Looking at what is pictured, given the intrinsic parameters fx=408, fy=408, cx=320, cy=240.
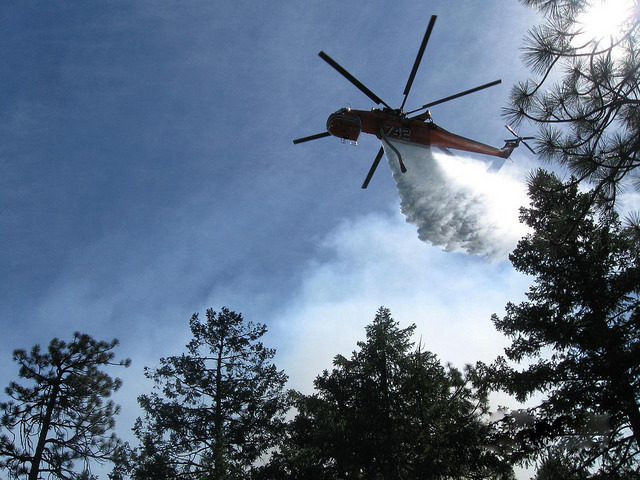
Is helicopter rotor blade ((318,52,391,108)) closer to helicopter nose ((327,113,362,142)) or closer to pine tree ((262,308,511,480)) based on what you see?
helicopter nose ((327,113,362,142))

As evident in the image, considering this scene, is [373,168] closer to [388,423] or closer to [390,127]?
[390,127]

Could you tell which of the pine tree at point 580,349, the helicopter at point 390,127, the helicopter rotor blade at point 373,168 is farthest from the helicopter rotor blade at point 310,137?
the pine tree at point 580,349

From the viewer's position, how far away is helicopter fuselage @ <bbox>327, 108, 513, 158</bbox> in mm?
13406

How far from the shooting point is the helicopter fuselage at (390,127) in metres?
13.4

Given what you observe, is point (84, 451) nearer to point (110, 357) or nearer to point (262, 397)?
point (110, 357)

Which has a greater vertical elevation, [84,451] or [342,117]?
[342,117]

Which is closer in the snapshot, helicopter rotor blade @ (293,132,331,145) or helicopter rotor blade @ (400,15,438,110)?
helicopter rotor blade @ (400,15,438,110)

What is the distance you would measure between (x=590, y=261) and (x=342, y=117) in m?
8.40

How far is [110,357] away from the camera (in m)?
15.1

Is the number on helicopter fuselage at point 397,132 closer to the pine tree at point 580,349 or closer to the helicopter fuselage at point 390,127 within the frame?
the helicopter fuselage at point 390,127

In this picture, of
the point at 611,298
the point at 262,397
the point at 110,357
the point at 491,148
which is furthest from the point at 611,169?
the point at 110,357

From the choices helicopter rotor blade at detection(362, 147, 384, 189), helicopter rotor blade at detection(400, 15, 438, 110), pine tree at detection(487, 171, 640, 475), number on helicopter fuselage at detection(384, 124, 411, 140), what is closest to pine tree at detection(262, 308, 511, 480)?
pine tree at detection(487, 171, 640, 475)

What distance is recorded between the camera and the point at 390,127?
13938 mm

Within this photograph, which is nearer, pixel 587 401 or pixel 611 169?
pixel 611 169
